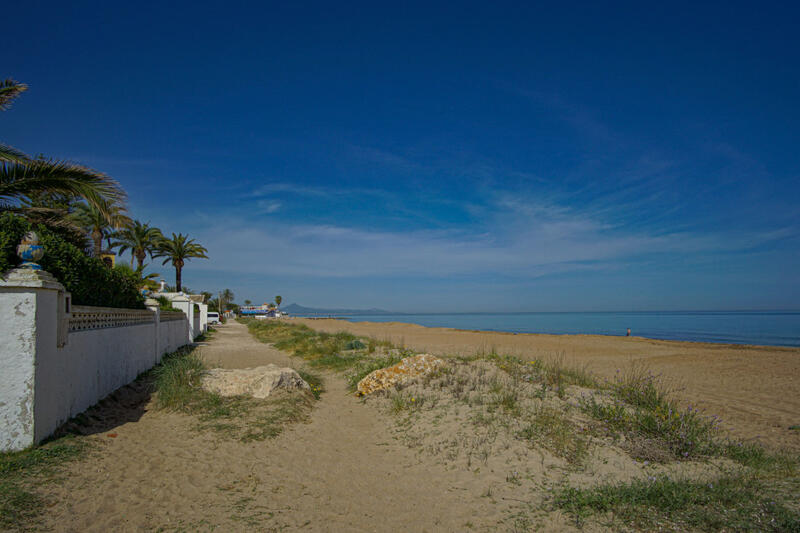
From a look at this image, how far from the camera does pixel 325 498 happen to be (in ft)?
15.1

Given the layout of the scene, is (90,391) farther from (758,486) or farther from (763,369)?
(763,369)

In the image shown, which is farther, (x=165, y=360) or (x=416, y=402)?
(x=165, y=360)

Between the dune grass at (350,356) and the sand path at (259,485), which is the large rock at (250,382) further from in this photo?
the dune grass at (350,356)

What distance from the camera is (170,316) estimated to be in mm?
15672

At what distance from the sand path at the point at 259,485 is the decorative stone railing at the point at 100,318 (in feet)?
5.41

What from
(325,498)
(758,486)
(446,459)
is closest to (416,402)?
(446,459)

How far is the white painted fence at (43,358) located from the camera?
4.80 meters

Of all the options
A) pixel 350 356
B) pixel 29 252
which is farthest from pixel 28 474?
pixel 350 356

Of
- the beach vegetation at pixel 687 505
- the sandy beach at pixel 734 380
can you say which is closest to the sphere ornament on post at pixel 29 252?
the beach vegetation at pixel 687 505

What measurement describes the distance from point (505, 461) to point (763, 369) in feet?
52.4

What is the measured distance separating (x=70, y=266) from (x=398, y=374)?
262 inches

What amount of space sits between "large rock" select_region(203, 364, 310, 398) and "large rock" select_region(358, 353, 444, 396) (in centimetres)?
141

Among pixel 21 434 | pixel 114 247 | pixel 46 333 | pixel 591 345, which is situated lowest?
pixel 591 345

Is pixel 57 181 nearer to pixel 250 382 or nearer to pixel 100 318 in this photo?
pixel 100 318
